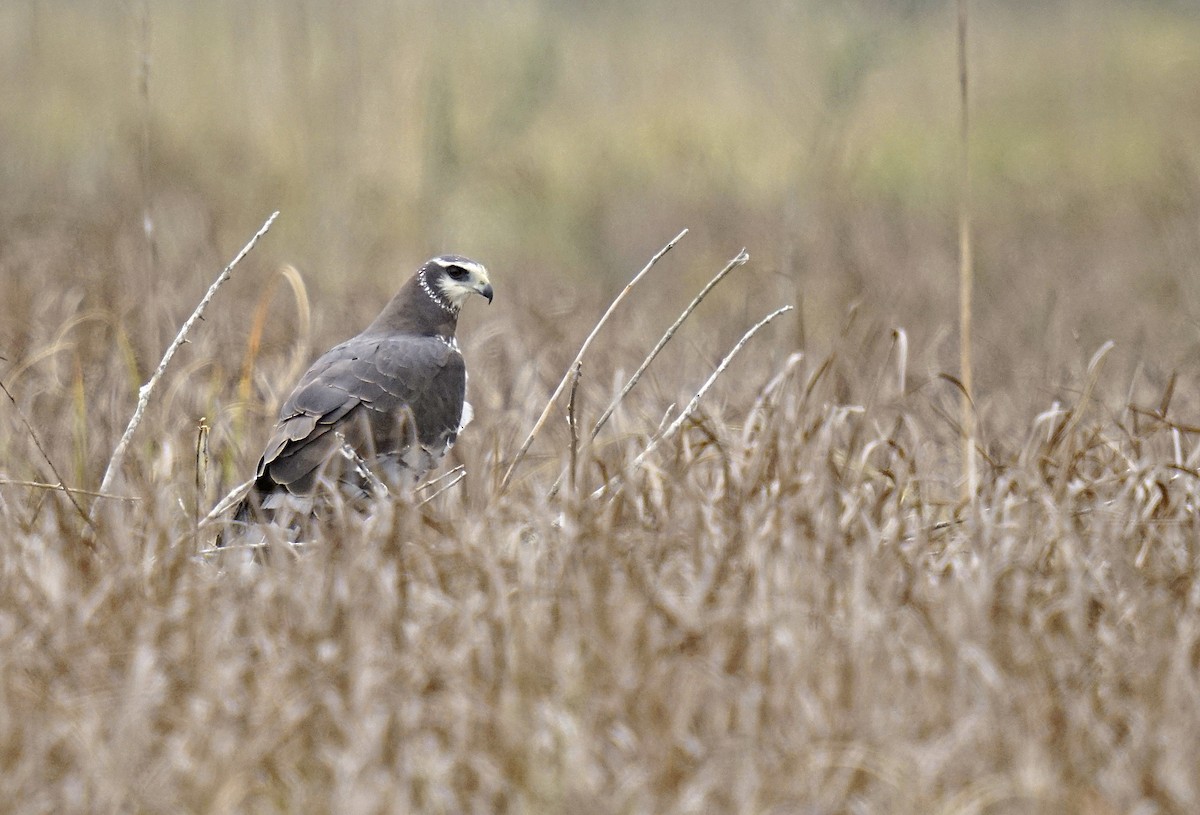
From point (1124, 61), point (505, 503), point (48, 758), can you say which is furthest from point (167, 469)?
point (1124, 61)

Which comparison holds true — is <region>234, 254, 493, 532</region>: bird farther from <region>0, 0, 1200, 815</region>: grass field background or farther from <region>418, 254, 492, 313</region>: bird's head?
<region>0, 0, 1200, 815</region>: grass field background

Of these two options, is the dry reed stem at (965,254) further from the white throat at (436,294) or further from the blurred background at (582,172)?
the white throat at (436,294)

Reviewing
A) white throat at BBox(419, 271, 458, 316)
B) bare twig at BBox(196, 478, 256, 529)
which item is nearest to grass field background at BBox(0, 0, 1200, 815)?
bare twig at BBox(196, 478, 256, 529)

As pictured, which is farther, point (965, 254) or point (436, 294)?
point (436, 294)

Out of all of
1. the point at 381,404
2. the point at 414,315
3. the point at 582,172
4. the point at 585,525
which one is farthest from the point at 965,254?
the point at 582,172

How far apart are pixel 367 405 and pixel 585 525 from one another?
3.86ft

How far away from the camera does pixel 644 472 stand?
332 cm

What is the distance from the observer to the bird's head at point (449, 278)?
4.46 metres

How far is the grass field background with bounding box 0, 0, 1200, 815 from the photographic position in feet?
7.07

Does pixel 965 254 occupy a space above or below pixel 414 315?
above

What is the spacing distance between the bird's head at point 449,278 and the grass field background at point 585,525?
1.35ft

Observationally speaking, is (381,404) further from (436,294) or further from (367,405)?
(436,294)

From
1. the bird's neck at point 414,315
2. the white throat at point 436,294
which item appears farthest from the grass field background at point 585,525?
the white throat at point 436,294

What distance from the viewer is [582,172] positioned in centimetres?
1130
